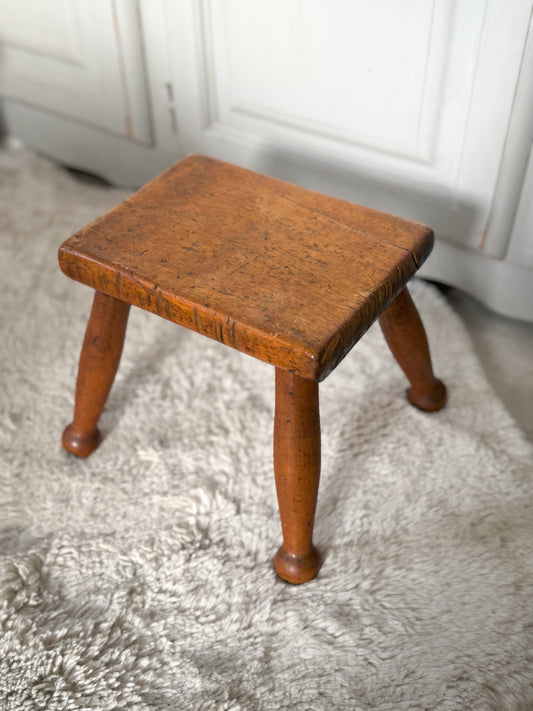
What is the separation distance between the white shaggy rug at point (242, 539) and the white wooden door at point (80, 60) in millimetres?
358

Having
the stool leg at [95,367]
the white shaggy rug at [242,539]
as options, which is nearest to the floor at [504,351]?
the white shaggy rug at [242,539]

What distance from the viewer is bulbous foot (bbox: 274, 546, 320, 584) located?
719 mm

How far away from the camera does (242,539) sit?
2.53 feet

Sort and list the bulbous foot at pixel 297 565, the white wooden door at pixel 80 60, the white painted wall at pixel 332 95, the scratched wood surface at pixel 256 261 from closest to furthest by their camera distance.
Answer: the scratched wood surface at pixel 256 261 → the bulbous foot at pixel 297 565 → the white painted wall at pixel 332 95 → the white wooden door at pixel 80 60

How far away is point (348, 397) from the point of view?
92cm

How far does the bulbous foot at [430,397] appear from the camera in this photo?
0.88 metres

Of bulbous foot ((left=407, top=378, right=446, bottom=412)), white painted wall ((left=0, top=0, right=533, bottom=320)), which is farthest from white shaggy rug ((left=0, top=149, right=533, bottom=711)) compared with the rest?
white painted wall ((left=0, top=0, right=533, bottom=320))

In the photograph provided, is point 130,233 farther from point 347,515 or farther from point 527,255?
point 527,255

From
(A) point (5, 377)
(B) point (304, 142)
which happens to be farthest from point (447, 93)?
(A) point (5, 377)

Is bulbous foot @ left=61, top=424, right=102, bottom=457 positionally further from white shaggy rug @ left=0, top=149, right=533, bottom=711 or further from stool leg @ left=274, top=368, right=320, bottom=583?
stool leg @ left=274, top=368, right=320, bottom=583

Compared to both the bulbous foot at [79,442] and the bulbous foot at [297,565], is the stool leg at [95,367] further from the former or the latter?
the bulbous foot at [297,565]

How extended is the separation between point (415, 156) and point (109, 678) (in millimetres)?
698

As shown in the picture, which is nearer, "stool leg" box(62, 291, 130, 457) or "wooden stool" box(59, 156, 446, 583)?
"wooden stool" box(59, 156, 446, 583)

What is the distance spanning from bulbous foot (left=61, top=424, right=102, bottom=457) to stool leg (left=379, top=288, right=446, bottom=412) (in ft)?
1.19
